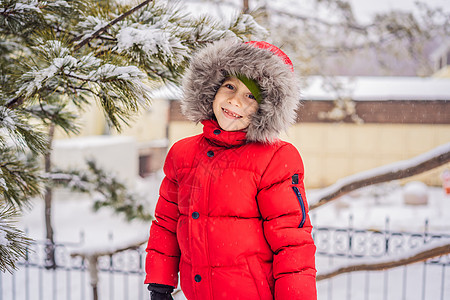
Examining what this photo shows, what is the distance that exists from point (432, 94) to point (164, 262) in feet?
31.9

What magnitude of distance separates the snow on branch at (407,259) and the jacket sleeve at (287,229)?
3.72 feet

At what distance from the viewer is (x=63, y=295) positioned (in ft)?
15.8

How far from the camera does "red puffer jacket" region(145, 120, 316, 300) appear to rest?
1.34m

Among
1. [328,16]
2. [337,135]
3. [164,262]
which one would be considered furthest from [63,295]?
[337,135]

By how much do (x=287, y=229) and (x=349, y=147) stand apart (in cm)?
1057

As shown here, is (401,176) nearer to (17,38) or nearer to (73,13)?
(73,13)

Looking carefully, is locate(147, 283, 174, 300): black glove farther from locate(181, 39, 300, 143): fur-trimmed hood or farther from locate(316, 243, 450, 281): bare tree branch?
locate(316, 243, 450, 281): bare tree branch

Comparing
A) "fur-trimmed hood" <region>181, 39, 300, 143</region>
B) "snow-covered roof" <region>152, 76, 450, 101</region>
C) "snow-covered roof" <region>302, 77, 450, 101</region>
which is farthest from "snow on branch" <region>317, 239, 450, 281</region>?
"snow-covered roof" <region>302, 77, 450, 101</region>

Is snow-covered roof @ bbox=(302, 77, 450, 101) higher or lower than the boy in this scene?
higher

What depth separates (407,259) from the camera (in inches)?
87.4

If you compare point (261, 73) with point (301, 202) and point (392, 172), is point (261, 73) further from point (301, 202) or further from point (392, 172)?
point (392, 172)

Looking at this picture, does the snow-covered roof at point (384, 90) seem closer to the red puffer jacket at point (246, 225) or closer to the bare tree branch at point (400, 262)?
the bare tree branch at point (400, 262)

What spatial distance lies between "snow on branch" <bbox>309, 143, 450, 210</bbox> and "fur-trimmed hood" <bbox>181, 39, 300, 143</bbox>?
3.01 ft

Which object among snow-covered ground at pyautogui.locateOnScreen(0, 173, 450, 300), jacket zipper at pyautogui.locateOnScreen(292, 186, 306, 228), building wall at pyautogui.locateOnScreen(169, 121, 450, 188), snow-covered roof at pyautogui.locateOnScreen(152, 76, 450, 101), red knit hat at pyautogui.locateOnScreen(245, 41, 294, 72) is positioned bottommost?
snow-covered ground at pyautogui.locateOnScreen(0, 173, 450, 300)
